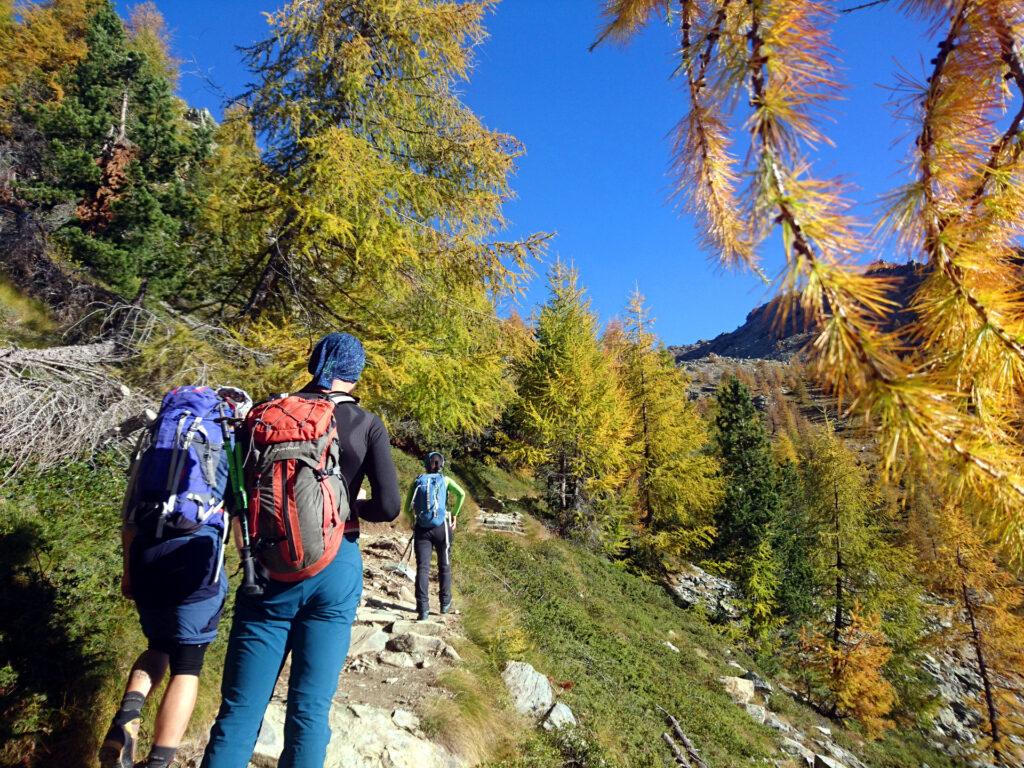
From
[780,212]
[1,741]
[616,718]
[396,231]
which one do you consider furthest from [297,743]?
[396,231]

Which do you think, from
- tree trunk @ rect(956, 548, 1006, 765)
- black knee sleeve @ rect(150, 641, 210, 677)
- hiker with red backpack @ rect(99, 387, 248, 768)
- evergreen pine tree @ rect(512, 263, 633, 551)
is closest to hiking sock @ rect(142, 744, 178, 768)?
hiker with red backpack @ rect(99, 387, 248, 768)

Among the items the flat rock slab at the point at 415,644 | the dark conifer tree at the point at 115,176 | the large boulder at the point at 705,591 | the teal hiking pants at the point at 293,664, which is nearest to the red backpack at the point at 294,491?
the teal hiking pants at the point at 293,664

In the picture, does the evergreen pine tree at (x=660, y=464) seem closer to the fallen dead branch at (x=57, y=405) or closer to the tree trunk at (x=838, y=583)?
the tree trunk at (x=838, y=583)

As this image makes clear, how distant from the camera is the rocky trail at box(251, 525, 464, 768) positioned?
3.16 metres

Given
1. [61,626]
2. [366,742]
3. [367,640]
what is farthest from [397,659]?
[61,626]

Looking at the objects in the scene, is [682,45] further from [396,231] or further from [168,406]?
[396,231]

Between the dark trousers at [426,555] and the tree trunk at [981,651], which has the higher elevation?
the dark trousers at [426,555]

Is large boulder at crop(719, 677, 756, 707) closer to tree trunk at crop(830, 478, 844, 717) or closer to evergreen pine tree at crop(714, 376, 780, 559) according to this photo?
evergreen pine tree at crop(714, 376, 780, 559)

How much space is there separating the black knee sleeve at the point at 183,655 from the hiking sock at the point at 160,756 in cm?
26

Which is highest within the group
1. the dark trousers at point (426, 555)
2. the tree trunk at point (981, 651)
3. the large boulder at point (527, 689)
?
the dark trousers at point (426, 555)

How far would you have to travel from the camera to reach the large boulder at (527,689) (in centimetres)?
462

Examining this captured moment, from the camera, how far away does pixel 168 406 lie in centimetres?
224

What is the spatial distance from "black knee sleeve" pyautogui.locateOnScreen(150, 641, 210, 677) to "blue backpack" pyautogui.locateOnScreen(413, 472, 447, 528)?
10.3 feet

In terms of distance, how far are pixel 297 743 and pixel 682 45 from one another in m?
2.71
